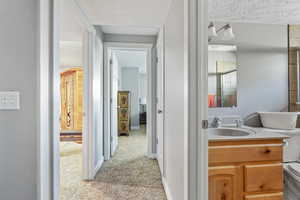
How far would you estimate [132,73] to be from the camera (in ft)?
21.5

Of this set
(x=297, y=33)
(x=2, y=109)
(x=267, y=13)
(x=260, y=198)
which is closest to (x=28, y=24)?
(x=2, y=109)

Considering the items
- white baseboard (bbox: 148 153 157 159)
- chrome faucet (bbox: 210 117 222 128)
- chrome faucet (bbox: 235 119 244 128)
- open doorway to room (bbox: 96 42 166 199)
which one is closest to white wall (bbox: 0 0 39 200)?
open doorway to room (bbox: 96 42 166 199)

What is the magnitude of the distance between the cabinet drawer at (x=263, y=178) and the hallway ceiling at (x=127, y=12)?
1844 millimetres

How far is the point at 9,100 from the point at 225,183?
167 centimetres

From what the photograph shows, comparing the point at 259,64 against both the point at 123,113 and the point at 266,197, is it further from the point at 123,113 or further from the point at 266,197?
the point at 123,113

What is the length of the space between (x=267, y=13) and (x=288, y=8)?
196 mm

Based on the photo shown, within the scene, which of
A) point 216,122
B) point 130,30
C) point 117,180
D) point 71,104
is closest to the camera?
point 216,122

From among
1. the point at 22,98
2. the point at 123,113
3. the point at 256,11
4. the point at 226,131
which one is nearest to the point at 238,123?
the point at 226,131

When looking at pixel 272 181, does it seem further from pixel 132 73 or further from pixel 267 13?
pixel 132 73

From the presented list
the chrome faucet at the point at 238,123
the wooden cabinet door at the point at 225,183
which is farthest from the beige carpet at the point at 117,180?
the chrome faucet at the point at 238,123

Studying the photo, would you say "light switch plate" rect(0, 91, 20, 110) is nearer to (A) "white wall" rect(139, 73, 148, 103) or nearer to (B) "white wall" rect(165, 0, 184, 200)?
(B) "white wall" rect(165, 0, 184, 200)

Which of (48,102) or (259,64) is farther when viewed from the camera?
(259,64)

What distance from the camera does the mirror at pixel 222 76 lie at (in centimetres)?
200

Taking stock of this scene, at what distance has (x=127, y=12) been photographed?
2111 mm
